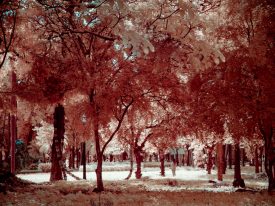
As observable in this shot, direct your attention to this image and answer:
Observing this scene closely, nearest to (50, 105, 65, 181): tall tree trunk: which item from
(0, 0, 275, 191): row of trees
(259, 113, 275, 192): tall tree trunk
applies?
(0, 0, 275, 191): row of trees

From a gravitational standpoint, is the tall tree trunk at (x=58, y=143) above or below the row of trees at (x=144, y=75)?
below

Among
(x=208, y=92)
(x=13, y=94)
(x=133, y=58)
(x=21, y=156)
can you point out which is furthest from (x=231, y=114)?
(x=21, y=156)

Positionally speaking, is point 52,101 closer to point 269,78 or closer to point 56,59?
point 56,59

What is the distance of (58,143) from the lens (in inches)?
799

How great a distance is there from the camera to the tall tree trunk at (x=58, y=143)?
20.2 meters

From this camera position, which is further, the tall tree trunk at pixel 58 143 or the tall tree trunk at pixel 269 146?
the tall tree trunk at pixel 58 143

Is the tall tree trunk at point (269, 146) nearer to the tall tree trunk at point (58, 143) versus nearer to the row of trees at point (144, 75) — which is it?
the row of trees at point (144, 75)

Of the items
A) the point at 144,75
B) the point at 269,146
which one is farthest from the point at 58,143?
the point at 269,146

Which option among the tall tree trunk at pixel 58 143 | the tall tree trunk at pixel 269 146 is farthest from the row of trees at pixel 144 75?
the tall tree trunk at pixel 58 143

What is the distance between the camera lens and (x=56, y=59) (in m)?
14.3

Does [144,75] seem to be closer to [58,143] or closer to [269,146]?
[269,146]

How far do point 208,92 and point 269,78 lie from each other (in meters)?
2.75

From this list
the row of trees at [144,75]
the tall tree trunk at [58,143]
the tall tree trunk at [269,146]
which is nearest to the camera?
the row of trees at [144,75]

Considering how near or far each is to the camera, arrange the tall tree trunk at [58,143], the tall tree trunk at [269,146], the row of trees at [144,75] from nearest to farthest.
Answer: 1. the row of trees at [144,75]
2. the tall tree trunk at [269,146]
3. the tall tree trunk at [58,143]
